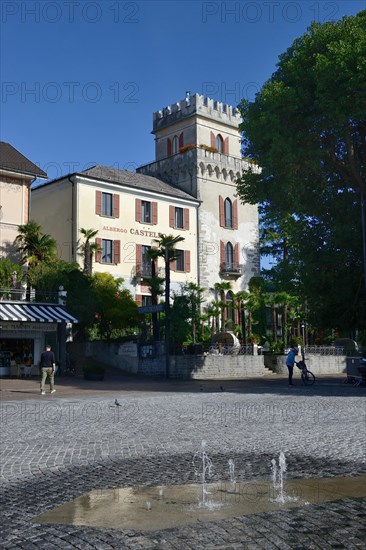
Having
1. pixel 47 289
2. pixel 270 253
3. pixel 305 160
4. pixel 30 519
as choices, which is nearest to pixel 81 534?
pixel 30 519

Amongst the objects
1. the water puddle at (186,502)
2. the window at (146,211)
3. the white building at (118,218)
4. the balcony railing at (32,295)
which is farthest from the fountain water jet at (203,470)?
the window at (146,211)

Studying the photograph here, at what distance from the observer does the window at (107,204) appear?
43.9 metres

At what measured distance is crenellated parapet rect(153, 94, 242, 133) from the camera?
52.7 meters

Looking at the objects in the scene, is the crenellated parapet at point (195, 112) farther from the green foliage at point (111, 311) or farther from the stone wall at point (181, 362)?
the stone wall at point (181, 362)

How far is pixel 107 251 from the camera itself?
4369cm

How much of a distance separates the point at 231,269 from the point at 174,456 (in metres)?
43.0

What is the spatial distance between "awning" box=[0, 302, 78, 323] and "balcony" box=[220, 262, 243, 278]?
20.2 m

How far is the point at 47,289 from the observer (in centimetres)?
3466

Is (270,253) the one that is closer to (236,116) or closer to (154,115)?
(236,116)

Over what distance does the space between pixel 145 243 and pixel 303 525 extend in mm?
41363

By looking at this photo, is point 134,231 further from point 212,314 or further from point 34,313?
point 34,313

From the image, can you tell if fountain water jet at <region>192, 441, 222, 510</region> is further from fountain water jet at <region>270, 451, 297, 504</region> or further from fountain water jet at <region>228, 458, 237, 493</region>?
fountain water jet at <region>270, 451, 297, 504</region>

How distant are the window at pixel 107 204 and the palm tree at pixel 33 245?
890 cm

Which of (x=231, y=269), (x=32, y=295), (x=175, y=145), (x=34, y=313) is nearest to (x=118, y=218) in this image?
(x=231, y=269)
